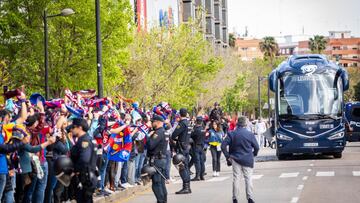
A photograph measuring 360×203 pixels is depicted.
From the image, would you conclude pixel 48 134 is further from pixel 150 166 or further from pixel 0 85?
pixel 0 85

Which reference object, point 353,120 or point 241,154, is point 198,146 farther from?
point 353,120

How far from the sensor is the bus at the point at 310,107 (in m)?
36.3

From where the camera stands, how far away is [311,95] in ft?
121

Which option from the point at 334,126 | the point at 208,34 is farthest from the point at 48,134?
the point at 208,34

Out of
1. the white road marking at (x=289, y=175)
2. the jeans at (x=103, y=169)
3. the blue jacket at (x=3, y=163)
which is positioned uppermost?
the blue jacket at (x=3, y=163)

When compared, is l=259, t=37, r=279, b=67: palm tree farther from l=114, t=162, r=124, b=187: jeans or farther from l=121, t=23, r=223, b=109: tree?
l=114, t=162, r=124, b=187: jeans

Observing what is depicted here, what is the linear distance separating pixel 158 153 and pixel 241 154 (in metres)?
1.66

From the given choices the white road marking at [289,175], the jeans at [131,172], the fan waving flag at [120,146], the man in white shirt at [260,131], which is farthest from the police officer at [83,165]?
the man in white shirt at [260,131]

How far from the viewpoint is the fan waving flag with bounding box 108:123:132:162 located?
22875 mm

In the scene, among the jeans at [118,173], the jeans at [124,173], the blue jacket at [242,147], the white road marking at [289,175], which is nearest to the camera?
the blue jacket at [242,147]

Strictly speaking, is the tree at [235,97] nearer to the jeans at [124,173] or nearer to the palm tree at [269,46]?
the jeans at [124,173]

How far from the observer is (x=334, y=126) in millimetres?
36375

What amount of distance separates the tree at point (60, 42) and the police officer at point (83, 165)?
22.7m

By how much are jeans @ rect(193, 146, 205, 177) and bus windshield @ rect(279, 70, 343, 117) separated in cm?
910
